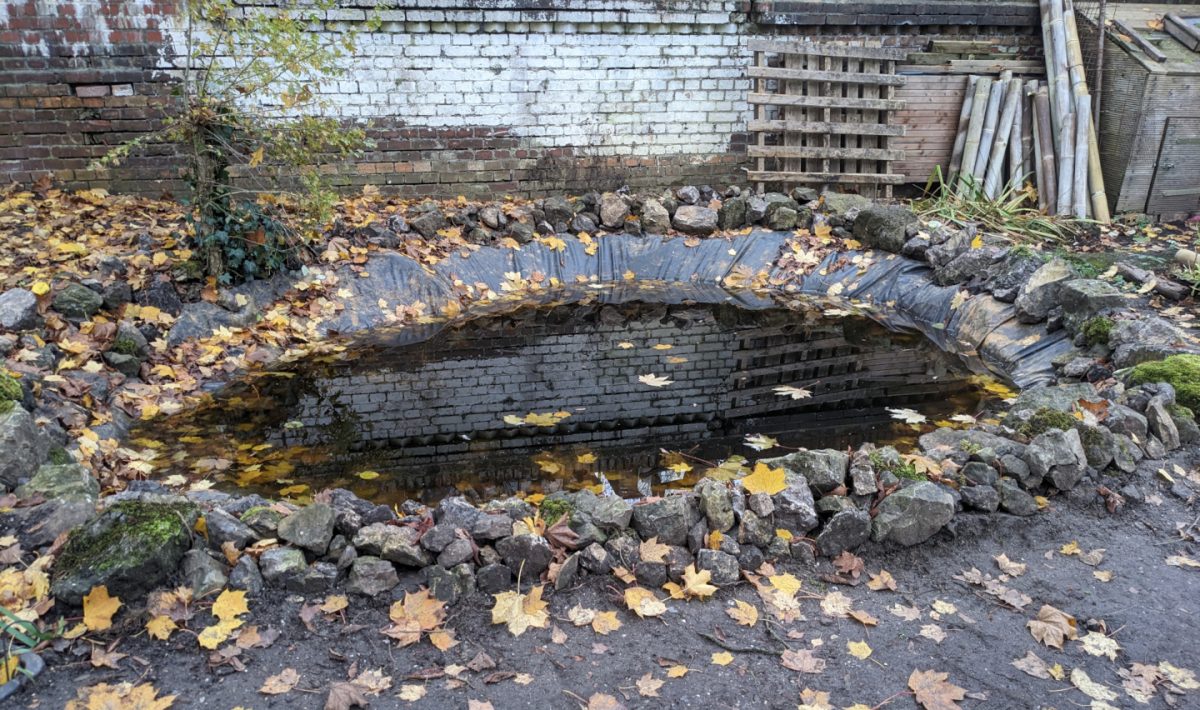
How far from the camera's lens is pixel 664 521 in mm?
3188

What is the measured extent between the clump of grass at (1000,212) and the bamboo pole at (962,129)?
17 centimetres

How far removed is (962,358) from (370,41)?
19.6ft

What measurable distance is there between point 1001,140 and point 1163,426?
18.5 ft

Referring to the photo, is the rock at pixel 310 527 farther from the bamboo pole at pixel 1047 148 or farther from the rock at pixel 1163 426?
the bamboo pole at pixel 1047 148

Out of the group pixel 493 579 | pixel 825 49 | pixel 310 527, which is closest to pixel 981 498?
pixel 493 579

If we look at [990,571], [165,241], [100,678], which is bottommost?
[990,571]

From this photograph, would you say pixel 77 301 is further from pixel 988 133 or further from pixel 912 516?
pixel 988 133

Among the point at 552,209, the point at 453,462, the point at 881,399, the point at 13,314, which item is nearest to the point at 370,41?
the point at 552,209

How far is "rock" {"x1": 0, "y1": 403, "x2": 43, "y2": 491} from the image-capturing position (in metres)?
3.25

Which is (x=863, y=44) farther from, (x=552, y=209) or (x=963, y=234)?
(x=552, y=209)

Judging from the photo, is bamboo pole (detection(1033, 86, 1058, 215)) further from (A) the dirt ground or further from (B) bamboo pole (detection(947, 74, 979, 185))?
(A) the dirt ground

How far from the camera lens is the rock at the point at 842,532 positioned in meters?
3.26

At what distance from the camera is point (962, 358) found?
19.6ft

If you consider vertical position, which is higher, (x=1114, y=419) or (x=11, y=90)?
(x=11, y=90)
